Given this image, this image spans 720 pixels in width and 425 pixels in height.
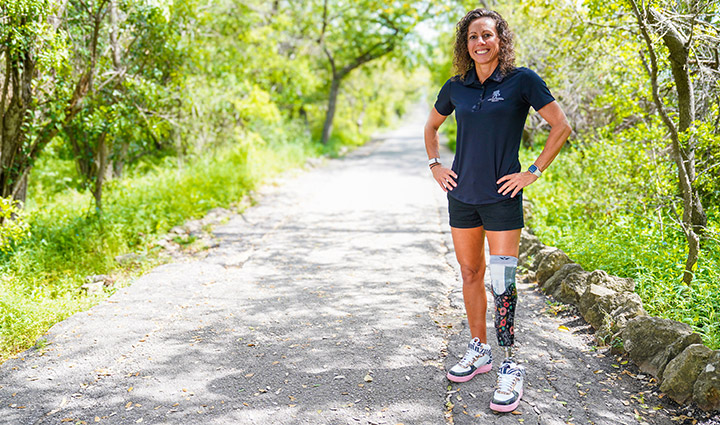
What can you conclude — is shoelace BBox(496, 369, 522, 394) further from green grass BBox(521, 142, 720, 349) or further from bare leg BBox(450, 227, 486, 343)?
green grass BBox(521, 142, 720, 349)

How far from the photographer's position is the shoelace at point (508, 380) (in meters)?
2.89

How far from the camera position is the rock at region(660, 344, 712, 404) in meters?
2.89

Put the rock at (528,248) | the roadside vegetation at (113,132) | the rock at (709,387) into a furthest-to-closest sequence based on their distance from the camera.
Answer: the rock at (528,248) → the roadside vegetation at (113,132) → the rock at (709,387)

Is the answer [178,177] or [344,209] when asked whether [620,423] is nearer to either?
[344,209]

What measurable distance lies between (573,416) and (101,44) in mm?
7173

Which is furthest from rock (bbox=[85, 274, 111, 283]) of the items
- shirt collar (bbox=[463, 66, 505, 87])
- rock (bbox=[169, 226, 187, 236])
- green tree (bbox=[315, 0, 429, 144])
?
green tree (bbox=[315, 0, 429, 144])

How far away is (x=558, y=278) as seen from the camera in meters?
4.69

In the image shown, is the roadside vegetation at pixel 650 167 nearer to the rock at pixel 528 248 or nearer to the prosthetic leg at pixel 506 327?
the rock at pixel 528 248

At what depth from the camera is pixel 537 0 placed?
569 centimetres

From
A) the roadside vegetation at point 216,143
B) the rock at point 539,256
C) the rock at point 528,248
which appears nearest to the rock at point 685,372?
the roadside vegetation at point 216,143

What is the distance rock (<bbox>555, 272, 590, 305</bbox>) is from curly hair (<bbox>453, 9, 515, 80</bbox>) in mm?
2247

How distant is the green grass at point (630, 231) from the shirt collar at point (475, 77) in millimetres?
2068

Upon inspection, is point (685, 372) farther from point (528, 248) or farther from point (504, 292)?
point (528, 248)

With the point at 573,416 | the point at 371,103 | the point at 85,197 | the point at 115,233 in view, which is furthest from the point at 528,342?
the point at 371,103
